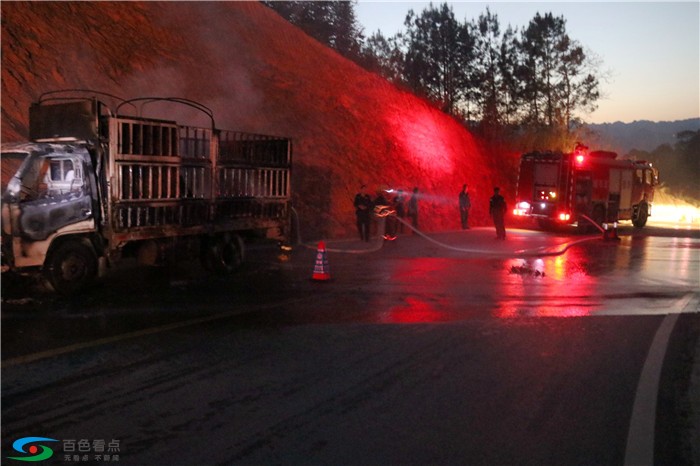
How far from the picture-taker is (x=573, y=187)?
2895 cm

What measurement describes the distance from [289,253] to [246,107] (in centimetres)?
1117

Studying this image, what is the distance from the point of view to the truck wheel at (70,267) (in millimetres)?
11703

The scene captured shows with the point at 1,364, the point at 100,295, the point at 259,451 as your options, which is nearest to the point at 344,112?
the point at 100,295

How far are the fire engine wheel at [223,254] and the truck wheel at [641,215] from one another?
24.3m

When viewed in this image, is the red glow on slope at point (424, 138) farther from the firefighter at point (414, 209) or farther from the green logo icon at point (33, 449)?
the green logo icon at point (33, 449)

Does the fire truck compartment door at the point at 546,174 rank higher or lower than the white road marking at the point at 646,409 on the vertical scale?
higher

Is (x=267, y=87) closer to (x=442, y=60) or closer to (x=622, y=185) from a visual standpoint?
(x=622, y=185)

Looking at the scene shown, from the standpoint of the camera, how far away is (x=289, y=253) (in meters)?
18.7

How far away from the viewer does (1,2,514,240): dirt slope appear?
22953mm

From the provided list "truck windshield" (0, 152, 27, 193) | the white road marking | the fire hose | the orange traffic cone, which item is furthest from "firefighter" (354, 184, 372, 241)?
the white road marking

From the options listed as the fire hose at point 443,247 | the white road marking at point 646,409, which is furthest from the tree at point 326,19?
the white road marking at point 646,409

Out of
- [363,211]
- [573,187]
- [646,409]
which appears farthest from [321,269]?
[573,187]

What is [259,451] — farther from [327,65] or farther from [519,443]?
[327,65]

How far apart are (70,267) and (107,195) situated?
1.32 meters
